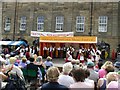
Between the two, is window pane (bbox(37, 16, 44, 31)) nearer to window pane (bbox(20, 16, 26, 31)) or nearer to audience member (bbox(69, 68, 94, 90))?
window pane (bbox(20, 16, 26, 31))

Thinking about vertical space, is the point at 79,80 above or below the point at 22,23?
below

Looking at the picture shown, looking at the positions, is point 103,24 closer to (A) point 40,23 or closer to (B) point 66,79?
(A) point 40,23

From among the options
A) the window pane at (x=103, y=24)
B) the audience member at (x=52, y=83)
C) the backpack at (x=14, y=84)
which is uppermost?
the window pane at (x=103, y=24)

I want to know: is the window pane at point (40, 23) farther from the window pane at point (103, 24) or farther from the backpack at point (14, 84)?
the backpack at point (14, 84)

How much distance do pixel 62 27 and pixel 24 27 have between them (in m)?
5.19

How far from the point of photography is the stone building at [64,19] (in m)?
40.9

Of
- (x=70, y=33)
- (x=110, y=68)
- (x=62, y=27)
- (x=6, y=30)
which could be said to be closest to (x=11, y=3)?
(x=6, y=30)

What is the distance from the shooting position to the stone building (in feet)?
134

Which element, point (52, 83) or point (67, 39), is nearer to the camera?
point (52, 83)

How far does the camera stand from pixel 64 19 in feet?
140

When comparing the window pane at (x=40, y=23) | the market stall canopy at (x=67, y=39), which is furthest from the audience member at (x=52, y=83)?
the window pane at (x=40, y=23)

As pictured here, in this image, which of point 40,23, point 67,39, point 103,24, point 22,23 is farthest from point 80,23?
point 67,39

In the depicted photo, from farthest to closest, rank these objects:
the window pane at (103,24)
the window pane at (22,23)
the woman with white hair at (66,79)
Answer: the window pane at (22,23) → the window pane at (103,24) → the woman with white hair at (66,79)

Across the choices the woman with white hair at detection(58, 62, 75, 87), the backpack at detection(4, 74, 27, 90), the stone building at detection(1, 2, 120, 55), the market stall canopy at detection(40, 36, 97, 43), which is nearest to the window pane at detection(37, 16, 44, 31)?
the stone building at detection(1, 2, 120, 55)
